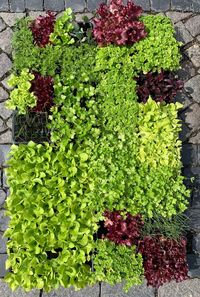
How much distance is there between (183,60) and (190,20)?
480 millimetres

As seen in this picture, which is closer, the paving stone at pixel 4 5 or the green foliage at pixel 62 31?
the green foliage at pixel 62 31

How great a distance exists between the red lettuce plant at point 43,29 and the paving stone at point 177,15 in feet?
4.80

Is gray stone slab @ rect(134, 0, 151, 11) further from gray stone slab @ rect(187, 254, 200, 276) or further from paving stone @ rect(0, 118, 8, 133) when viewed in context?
gray stone slab @ rect(187, 254, 200, 276)

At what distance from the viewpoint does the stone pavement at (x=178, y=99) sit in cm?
539

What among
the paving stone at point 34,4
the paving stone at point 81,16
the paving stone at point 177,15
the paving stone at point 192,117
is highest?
the paving stone at point 34,4

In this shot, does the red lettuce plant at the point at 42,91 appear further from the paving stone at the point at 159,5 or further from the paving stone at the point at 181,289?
the paving stone at the point at 181,289

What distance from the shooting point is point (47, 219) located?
480 cm

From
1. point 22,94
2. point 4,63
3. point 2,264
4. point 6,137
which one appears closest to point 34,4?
point 4,63

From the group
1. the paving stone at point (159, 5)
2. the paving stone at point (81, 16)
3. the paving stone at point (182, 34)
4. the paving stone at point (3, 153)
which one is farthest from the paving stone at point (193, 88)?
the paving stone at point (3, 153)

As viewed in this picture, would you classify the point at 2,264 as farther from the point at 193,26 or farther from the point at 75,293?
the point at 193,26

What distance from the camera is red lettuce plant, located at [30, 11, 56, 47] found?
509cm

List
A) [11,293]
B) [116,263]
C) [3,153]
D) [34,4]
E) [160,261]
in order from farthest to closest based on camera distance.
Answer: [34,4]
[3,153]
[11,293]
[160,261]
[116,263]

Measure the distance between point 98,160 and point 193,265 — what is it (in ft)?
5.56

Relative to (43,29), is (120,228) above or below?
below
